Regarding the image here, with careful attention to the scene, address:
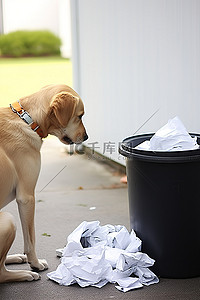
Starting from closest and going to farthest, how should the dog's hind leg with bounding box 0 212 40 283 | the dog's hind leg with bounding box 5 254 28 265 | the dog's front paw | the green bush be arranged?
the dog's hind leg with bounding box 0 212 40 283
the dog's front paw
the dog's hind leg with bounding box 5 254 28 265
the green bush

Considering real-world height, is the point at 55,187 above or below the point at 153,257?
below

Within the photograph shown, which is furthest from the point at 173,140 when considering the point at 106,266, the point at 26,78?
the point at 26,78

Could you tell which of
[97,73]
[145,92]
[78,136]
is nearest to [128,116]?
[145,92]

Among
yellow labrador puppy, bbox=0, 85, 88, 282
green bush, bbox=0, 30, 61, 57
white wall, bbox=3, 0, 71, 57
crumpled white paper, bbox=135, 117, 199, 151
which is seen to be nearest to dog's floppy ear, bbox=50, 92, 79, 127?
yellow labrador puppy, bbox=0, 85, 88, 282

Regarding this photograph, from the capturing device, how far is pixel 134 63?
5.16 metres

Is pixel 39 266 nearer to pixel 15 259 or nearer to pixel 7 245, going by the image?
pixel 15 259

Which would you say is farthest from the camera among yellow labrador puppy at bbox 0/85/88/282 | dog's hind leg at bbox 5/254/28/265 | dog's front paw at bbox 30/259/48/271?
dog's hind leg at bbox 5/254/28/265

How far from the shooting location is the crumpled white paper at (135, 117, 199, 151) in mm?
3070

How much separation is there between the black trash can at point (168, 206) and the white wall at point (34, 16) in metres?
22.1

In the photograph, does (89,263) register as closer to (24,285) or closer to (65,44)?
(24,285)

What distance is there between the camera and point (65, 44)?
80.8 feet

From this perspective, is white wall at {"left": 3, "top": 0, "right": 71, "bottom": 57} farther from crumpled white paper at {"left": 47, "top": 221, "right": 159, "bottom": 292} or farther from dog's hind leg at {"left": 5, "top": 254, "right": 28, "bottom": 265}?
crumpled white paper at {"left": 47, "top": 221, "right": 159, "bottom": 292}

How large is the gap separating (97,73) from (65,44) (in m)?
19.1

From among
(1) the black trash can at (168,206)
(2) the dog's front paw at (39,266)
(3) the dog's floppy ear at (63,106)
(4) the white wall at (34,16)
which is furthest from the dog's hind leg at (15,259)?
(4) the white wall at (34,16)
